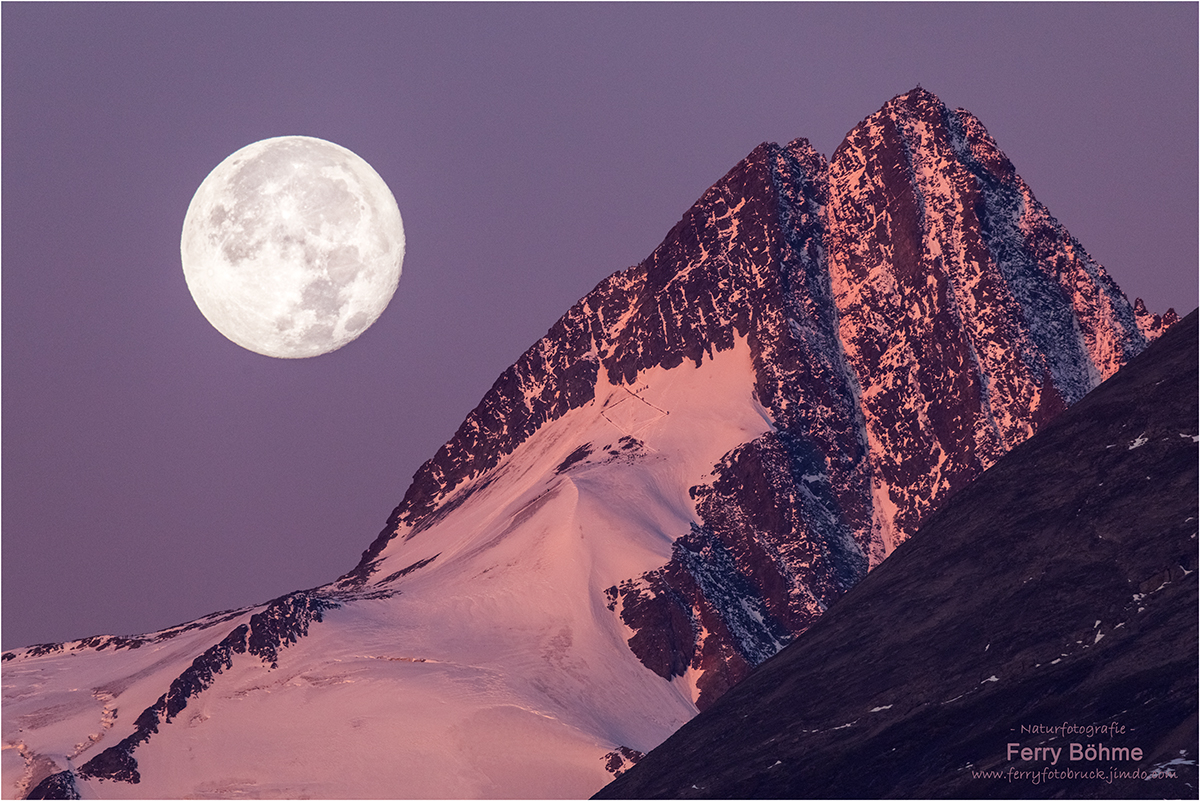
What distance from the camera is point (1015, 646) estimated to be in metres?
86.9

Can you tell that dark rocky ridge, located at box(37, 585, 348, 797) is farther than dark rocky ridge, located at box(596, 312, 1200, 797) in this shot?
Yes

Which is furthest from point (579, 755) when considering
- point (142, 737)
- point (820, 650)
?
point (820, 650)

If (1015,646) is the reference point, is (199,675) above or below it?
above

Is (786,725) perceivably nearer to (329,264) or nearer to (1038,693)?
(1038,693)

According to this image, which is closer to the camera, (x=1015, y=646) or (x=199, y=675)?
(x=1015, y=646)

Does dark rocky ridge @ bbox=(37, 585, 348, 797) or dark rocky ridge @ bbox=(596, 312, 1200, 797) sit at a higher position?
dark rocky ridge @ bbox=(37, 585, 348, 797)

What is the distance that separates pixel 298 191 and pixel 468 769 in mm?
72786

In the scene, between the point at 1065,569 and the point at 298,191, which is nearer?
the point at 1065,569

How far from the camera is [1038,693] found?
80.0m

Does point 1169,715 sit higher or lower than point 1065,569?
lower

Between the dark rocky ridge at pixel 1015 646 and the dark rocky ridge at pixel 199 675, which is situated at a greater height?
the dark rocky ridge at pixel 199 675

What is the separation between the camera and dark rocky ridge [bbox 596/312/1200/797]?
245ft

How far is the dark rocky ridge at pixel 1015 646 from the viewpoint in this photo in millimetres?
74562

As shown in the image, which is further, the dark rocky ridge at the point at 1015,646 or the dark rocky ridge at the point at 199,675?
the dark rocky ridge at the point at 199,675
